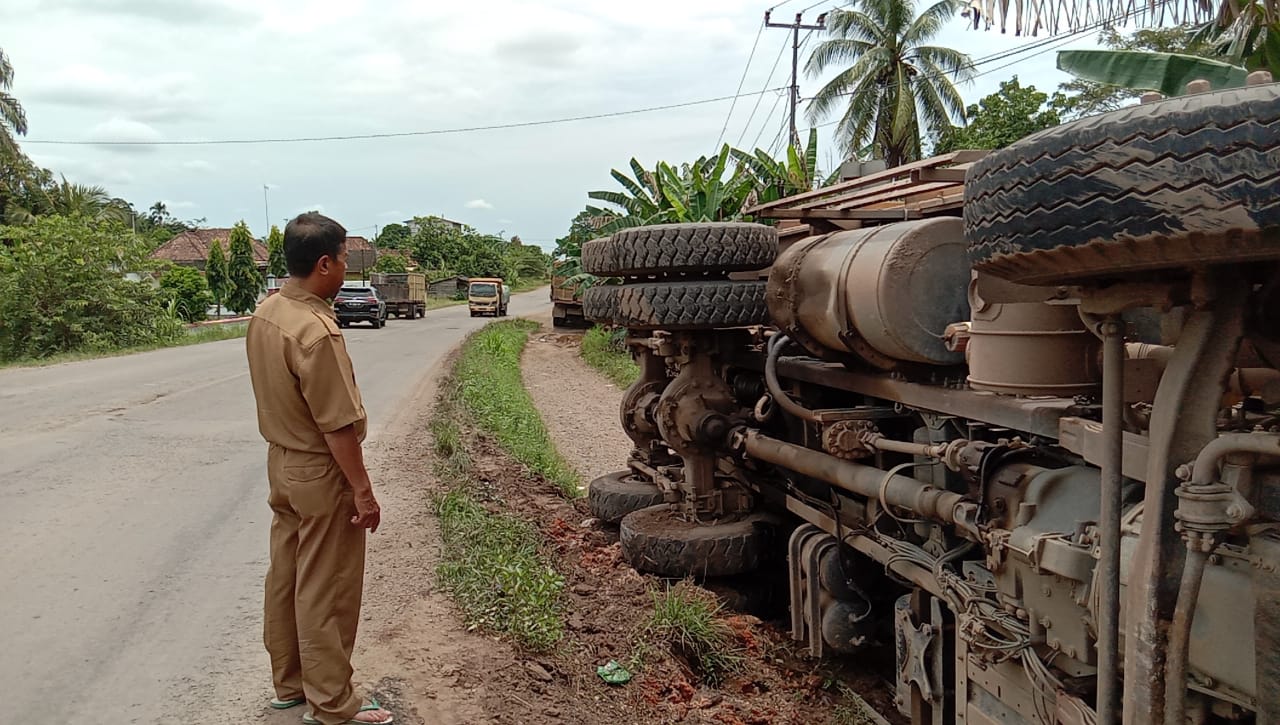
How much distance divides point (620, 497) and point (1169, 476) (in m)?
4.61

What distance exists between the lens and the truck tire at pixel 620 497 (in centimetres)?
649

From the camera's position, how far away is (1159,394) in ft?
7.23

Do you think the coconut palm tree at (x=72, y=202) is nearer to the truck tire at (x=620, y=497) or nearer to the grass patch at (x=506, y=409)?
the grass patch at (x=506, y=409)

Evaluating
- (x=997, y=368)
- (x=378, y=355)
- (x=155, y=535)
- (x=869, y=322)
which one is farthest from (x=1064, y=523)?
(x=378, y=355)

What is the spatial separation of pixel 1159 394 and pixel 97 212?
47.0 meters

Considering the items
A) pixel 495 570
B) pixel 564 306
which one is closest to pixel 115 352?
pixel 564 306

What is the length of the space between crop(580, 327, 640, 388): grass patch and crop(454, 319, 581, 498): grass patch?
174 centimetres

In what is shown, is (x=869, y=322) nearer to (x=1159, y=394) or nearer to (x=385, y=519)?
(x=1159, y=394)

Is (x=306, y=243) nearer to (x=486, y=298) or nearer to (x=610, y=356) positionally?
(x=610, y=356)

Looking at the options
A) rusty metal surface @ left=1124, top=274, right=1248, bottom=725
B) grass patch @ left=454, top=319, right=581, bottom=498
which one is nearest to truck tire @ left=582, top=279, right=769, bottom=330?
rusty metal surface @ left=1124, top=274, right=1248, bottom=725

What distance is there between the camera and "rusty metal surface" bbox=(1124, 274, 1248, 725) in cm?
212

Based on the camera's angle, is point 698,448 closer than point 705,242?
No

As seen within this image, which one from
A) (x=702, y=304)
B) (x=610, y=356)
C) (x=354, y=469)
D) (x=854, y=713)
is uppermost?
(x=702, y=304)

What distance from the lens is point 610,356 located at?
22219 millimetres
